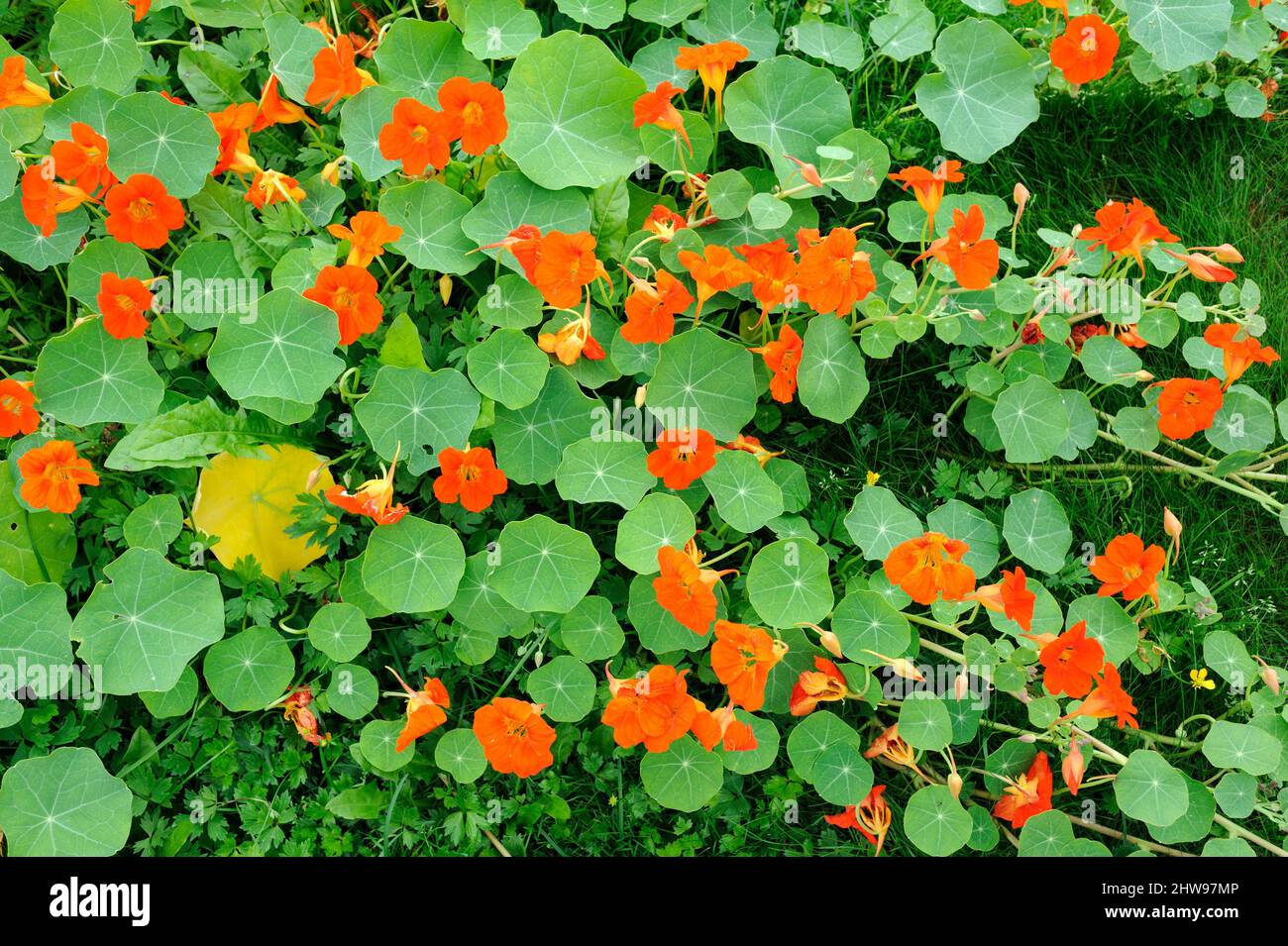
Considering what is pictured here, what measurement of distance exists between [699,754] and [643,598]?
43 cm

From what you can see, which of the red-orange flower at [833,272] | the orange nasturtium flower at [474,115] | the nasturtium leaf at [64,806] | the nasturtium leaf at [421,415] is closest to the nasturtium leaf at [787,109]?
the red-orange flower at [833,272]

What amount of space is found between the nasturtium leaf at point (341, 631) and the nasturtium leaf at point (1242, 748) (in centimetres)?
219

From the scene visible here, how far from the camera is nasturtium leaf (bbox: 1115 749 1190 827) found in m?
2.52

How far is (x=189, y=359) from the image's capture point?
2725mm

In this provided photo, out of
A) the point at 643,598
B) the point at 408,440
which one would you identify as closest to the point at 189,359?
the point at 408,440

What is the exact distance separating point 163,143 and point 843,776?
236cm

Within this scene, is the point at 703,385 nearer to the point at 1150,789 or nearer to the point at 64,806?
the point at 1150,789

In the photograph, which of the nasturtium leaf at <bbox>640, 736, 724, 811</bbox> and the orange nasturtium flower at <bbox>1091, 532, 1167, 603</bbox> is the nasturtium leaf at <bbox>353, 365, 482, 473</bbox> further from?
the orange nasturtium flower at <bbox>1091, 532, 1167, 603</bbox>

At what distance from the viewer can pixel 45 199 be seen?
2434mm

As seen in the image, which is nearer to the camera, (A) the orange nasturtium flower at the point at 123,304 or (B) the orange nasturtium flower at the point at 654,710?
(B) the orange nasturtium flower at the point at 654,710

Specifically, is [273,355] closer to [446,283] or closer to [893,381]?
[446,283]

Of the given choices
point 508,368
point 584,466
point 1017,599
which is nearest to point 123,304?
point 508,368

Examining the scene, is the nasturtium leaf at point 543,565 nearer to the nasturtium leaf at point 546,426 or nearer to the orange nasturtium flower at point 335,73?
the nasturtium leaf at point 546,426

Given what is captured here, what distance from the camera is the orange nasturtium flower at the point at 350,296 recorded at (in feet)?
7.75
